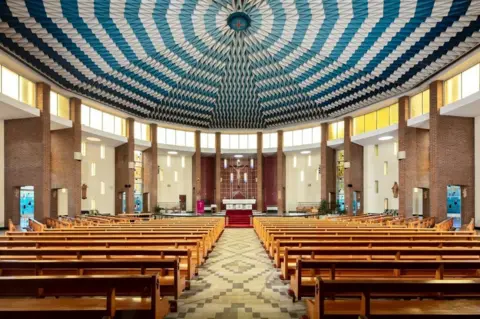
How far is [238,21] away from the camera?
12812mm

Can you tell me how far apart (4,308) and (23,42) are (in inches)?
445

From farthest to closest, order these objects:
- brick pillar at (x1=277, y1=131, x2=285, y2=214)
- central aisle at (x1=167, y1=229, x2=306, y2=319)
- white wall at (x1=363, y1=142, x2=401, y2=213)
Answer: brick pillar at (x1=277, y1=131, x2=285, y2=214), white wall at (x1=363, y1=142, x2=401, y2=213), central aisle at (x1=167, y1=229, x2=306, y2=319)

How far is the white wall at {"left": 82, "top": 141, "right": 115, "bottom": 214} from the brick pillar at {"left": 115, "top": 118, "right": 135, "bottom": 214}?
10.9 inches

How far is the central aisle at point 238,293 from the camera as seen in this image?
4289 mm

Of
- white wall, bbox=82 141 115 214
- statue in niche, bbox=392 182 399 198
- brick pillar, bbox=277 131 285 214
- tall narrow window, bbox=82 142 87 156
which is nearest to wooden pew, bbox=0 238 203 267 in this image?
white wall, bbox=82 141 115 214

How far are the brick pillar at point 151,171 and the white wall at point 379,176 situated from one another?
14.0 meters

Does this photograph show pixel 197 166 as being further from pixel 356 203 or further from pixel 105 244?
pixel 105 244

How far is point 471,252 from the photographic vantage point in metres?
4.89

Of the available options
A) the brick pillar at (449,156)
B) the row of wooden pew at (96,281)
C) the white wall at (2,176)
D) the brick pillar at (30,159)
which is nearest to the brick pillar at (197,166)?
the brick pillar at (30,159)

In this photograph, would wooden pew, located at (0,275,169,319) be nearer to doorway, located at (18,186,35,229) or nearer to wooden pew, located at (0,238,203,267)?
wooden pew, located at (0,238,203,267)

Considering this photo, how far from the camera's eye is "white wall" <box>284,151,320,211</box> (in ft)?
85.8

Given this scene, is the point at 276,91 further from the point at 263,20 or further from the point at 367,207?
the point at 367,207

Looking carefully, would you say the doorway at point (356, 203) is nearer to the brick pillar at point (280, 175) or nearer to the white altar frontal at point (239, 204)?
the brick pillar at point (280, 175)

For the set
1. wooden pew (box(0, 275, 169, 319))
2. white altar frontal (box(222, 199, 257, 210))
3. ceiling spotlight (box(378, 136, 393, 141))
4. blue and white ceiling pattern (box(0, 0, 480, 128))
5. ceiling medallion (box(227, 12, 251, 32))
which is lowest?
white altar frontal (box(222, 199, 257, 210))
